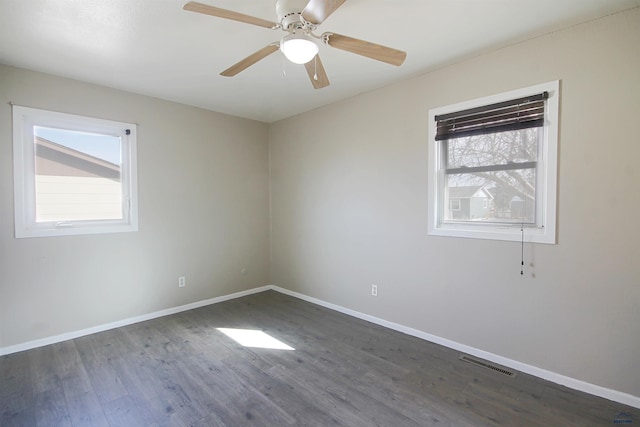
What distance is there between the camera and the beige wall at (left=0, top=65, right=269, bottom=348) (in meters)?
2.79

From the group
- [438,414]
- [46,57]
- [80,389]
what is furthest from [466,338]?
[46,57]

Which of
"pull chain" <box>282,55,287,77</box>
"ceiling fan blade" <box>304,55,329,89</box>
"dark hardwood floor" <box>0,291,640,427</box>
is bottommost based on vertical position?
"dark hardwood floor" <box>0,291,640,427</box>

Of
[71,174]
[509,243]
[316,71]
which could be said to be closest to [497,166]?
[509,243]

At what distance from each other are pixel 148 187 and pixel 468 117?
3497 millimetres

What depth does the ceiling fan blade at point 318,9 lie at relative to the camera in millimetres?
1427

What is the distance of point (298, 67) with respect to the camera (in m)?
2.76

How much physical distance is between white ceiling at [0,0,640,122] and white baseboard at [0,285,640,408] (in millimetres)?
2564

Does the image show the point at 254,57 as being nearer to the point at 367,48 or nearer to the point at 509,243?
the point at 367,48

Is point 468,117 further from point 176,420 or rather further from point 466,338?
point 176,420

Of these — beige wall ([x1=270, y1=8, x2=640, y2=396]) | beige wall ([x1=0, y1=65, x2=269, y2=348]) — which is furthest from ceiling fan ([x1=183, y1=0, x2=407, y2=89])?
beige wall ([x1=0, y1=65, x2=269, y2=348])

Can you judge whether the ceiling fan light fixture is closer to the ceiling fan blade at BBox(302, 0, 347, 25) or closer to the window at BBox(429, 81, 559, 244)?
the ceiling fan blade at BBox(302, 0, 347, 25)

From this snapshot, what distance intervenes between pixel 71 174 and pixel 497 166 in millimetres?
4111

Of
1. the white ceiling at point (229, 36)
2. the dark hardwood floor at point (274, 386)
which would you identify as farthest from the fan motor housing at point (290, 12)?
the dark hardwood floor at point (274, 386)

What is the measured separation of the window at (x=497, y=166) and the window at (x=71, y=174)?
3.35 meters
